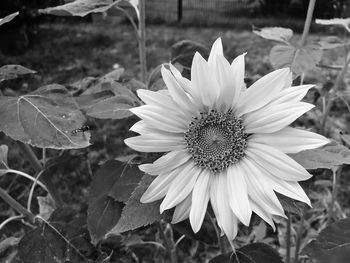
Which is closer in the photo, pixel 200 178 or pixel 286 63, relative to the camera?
pixel 200 178

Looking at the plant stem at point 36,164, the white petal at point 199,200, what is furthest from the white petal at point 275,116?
the plant stem at point 36,164

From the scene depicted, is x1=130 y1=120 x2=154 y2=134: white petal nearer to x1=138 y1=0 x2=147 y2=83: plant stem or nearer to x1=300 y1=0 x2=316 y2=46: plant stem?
x1=138 y1=0 x2=147 y2=83: plant stem

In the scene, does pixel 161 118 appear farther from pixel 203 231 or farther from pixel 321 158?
pixel 203 231

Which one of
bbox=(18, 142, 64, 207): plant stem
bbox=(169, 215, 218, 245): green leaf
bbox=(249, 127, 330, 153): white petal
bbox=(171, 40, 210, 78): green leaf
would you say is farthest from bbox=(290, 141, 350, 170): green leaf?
bbox=(18, 142, 64, 207): plant stem

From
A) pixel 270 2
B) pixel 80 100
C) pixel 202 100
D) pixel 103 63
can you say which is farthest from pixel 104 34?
pixel 202 100

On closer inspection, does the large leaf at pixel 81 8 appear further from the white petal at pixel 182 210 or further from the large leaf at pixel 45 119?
the white petal at pixel 182 210

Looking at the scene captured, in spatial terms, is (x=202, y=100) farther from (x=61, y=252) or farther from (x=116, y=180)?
(x=61, y=252)

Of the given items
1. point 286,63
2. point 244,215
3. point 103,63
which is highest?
point 286,63

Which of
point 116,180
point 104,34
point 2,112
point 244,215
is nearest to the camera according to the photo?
point 244,215
